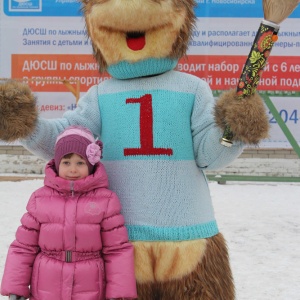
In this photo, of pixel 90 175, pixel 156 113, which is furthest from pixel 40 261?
pixel 156 113

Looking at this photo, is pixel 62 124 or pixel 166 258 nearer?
pixel 166 258

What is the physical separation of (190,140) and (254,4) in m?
6.69

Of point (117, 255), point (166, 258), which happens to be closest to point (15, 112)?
point (117, 255)

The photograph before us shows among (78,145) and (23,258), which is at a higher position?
(78,145)

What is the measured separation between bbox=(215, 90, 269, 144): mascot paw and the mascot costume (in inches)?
4.6

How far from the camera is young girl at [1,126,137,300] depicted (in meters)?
1.98

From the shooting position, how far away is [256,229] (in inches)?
209

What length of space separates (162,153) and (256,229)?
3.49 m

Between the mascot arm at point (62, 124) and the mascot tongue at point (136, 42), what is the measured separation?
0.25 m

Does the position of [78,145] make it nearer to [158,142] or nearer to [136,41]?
[158,142]

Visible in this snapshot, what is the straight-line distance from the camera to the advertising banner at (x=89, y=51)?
835cm

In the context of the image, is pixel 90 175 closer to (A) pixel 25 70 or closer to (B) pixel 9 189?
(B) pixel 9 189

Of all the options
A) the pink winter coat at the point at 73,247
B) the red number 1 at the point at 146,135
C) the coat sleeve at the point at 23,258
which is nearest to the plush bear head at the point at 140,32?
the red number 1 at the point at 146,135

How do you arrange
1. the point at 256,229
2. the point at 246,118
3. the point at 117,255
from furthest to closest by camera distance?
the point at 256,229 → the point at 117,255 → the point at 246,118
